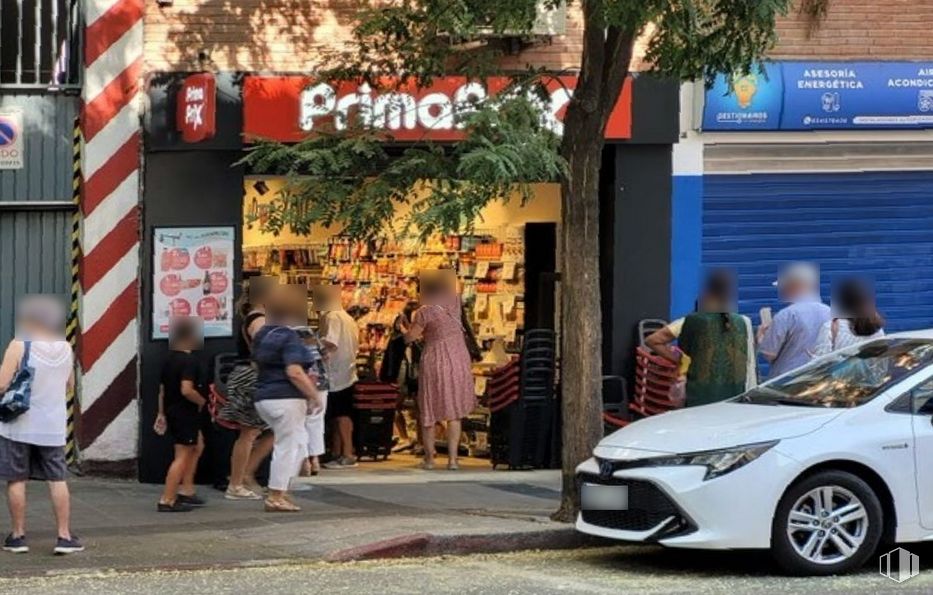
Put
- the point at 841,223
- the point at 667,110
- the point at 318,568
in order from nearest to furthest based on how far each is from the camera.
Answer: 1. the point at 318,568
2. the point at 667,110
3. the point at 841,223

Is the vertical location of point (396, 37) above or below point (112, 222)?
above

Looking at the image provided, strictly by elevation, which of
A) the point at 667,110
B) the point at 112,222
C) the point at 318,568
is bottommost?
the point at 318,568

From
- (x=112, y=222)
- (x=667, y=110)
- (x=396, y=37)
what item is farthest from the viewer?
(x=667, y=110)

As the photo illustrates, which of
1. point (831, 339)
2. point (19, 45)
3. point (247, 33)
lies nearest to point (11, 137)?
point (19, 45)

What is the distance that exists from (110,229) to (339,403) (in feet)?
9.36

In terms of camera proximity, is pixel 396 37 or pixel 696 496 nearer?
pixel 696 496

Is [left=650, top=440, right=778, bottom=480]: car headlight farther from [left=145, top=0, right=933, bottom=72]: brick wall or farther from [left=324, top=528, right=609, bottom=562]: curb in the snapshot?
[left=145, top=0, right=933, bottom=72]: brick wall

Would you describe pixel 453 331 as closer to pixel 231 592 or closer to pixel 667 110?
pixel 667 110

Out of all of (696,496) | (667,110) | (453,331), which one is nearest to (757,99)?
(667,110)

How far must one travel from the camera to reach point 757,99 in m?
16.1

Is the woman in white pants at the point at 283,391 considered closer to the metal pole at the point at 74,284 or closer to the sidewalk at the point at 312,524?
the sidewalk at the point at 312,524

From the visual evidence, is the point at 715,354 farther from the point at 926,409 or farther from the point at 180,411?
the point at 180,411

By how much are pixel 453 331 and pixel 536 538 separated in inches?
174

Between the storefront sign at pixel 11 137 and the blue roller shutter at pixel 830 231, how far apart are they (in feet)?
20.5
